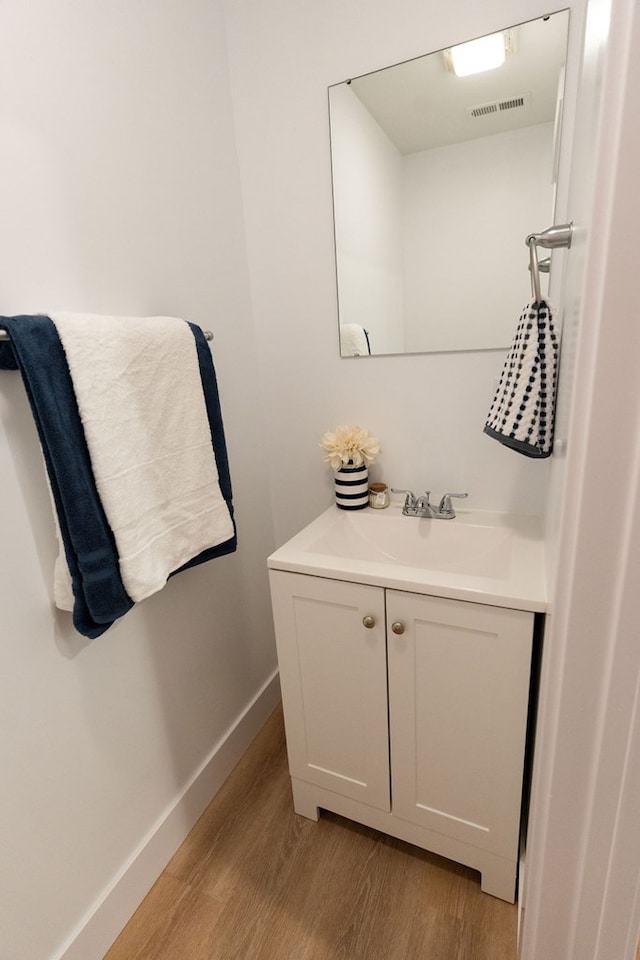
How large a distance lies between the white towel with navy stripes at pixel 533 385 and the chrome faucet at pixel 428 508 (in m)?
0.33

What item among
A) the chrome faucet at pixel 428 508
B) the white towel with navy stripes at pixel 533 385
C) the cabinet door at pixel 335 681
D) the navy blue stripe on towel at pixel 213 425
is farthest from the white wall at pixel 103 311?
the white towel with navy stripes at pixel 533 385

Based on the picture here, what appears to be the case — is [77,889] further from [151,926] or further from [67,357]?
[67,357]

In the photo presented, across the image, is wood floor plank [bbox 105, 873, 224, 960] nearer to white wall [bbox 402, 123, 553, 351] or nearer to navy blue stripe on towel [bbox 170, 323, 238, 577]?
navy blue stripe on towel [bbox 170, 323, 238, 577]

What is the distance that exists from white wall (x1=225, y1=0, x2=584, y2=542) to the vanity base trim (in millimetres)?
857

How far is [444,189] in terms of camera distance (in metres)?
1.17

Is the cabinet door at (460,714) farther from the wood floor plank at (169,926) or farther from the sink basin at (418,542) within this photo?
the wood floor plank at (169,926)

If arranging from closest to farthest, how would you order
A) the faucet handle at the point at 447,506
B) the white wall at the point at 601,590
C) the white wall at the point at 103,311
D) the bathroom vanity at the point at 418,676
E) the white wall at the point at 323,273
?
the white wall at the point at 601,590 < the white wall at the point at 103,311 < the bathroom vanity at the point at 418,676 < the white wall at the point at 323,273 < the faucet handle at the point at 447,506

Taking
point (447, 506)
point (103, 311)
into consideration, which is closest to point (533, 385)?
point (447, 506)

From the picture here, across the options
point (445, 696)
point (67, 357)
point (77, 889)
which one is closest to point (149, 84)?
point (67, 357)

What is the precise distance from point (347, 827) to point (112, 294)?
1.54 m

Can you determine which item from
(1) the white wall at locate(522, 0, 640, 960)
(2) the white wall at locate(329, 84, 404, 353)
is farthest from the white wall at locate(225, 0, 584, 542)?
(1) the white wall at locate(522, 0, 640, 960)

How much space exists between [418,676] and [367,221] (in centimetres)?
121

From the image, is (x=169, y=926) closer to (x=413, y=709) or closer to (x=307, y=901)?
(x=307, y=901)

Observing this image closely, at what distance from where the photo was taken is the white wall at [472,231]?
109cm
